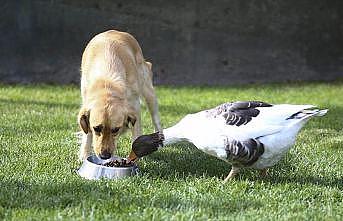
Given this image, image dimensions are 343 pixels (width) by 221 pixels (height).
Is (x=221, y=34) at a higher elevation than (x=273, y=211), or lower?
lower

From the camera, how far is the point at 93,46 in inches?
238

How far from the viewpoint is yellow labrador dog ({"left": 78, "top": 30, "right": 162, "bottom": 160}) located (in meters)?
4.88

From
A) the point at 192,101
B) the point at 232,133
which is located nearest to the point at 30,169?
the point at 232,133

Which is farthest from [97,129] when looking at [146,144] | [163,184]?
[163,184]

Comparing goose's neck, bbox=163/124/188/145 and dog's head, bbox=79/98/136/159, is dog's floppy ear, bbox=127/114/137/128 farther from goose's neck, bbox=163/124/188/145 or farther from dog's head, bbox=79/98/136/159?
goose's neck, bbox=163/124/188/145

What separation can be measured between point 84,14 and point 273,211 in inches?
348

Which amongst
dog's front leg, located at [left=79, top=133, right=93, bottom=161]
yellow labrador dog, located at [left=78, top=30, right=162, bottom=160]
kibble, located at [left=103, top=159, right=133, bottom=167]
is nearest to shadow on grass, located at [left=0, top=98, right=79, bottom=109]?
yellow labrador dog, located at [left=78, top=30, right=162, bottom=160]

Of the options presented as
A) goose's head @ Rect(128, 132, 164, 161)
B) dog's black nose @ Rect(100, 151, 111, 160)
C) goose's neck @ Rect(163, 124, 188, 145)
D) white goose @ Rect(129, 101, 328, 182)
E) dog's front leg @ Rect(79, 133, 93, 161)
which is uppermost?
white goose @ Rect(129, 101, 328, 182)

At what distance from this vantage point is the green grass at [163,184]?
3855 millimetres

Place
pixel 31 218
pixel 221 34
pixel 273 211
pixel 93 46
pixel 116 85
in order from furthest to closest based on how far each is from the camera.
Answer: pixel 221 34
pixel 93 46
pixel 116 85
pixel 273 211
pixel 31 218

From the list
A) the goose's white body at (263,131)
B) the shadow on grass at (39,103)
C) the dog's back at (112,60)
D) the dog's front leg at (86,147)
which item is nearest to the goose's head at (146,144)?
the goose's white body at (263,131)

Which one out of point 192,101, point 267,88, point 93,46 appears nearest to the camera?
point 93,46

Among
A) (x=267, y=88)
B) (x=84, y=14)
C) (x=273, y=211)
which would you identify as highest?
(x=273, y=211)

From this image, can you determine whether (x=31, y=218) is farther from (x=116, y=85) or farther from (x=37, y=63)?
(x=37, y=63)
